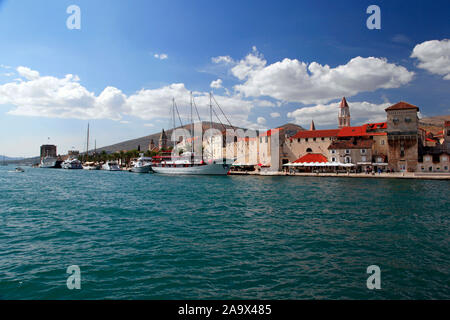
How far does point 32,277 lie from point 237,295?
236 inches

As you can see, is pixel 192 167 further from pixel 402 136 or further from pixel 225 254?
pixel 225 254

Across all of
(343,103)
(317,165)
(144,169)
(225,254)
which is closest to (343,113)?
(343,103)

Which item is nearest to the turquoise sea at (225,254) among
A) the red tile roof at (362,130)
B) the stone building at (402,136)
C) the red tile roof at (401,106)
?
the stone building at (402,136)

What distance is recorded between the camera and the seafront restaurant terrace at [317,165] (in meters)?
58.6

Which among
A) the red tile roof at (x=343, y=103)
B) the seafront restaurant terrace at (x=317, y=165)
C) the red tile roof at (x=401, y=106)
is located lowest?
the seafront restaurant terrace at (x=317, y=165)

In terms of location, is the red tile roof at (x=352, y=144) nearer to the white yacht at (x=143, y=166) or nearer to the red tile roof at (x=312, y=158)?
the red tile roof at (x=312, y=158)

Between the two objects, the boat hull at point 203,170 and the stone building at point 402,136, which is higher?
the stone building at point 402,136

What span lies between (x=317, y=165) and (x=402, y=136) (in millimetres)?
18880

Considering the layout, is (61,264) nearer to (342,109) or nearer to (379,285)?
(379,285)

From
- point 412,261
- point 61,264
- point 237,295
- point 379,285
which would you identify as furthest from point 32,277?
point 412,261

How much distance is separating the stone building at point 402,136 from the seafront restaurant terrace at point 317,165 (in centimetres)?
892

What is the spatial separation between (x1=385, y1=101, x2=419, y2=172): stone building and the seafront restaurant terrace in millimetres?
8916

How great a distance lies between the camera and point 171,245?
10672 millimetres

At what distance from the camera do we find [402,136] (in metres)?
57.8
